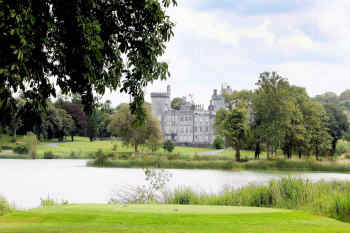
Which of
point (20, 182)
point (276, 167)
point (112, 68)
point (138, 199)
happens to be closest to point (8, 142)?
point (20, 182)

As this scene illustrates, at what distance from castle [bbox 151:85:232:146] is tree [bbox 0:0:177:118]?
8728 cm

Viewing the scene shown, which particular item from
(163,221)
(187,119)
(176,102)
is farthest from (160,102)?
(163,221)

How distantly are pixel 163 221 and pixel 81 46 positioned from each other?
441 centimetres

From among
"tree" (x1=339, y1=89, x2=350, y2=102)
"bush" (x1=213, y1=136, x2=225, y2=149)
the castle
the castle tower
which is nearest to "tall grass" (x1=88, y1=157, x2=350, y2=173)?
"bush" (x1=213, y1=136, x2=225, y2=149)

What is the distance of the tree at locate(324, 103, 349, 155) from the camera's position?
194 feet

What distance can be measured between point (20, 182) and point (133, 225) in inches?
960

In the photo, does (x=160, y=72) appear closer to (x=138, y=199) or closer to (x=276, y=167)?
(x=138, y=199)

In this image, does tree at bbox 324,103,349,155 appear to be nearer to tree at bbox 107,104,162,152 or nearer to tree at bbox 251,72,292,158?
tree at bbox 251,72,292,158

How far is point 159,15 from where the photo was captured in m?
8.30

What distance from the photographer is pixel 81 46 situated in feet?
23.9

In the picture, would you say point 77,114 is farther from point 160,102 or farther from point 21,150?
point 160,102

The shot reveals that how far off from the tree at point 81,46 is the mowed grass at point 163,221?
8.83 ft

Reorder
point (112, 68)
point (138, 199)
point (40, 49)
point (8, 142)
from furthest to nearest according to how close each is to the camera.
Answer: point (8, 142) → point (138, 199) → point (112, 68) → point (40, 49)

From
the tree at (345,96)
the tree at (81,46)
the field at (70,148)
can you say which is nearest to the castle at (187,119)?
the field at (70,148)
